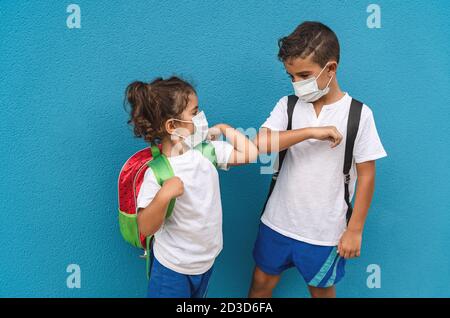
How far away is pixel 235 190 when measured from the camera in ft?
5.54

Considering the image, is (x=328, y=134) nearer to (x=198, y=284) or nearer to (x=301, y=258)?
(x=301, y=258)

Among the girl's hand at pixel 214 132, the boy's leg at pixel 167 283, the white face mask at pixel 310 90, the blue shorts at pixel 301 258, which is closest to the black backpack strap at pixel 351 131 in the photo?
the white face mask at pixel 310 90

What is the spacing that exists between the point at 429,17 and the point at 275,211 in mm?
962

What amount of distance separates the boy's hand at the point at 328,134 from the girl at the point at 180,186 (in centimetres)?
19

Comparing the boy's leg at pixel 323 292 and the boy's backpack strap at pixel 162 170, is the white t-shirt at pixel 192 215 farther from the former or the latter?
A: the boy's leg at pixel 323 292

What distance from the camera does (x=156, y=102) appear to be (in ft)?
3.84

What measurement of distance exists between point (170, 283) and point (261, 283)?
424 mm

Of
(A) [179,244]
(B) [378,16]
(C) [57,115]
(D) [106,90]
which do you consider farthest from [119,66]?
(B) [378,16]

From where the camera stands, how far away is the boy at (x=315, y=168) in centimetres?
126

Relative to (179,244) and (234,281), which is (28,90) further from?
(234,281)

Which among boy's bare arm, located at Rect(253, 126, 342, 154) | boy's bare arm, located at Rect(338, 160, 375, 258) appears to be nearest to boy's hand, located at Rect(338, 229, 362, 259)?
boy's bare arm, located at Rect(338, 160, 375, 258)

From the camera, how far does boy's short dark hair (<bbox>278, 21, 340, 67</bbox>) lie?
1.24 meters

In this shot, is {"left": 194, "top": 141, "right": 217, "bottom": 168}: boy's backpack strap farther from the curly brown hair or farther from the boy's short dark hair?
the boy's short dark hair

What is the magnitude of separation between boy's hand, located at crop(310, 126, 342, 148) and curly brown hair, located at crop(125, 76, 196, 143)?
0.39 m
